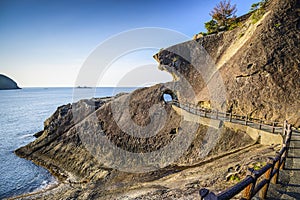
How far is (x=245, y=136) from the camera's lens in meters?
Answer: 14.2

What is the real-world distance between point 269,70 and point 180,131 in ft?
37.1

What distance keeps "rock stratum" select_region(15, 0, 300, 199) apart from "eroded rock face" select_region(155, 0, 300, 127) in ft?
0.25

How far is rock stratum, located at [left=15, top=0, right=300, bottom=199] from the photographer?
→ 12273 mm

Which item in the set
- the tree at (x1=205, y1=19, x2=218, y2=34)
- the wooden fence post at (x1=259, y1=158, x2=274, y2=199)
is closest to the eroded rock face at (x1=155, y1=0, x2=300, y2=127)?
the tree at (x1=205, y1=19, x2=218, y2=34)

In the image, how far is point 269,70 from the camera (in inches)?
720

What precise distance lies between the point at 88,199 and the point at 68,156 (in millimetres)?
11749

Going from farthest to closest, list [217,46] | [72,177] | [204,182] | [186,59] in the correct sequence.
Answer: [186,59], [217,46], [72,177], [204,182]

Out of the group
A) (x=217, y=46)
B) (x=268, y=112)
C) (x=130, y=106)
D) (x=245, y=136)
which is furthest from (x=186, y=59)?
(x=245, y=136)

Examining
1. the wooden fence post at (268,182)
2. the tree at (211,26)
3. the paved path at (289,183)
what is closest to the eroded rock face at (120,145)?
the paved path at (289,183)

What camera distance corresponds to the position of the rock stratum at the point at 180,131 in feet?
40.3

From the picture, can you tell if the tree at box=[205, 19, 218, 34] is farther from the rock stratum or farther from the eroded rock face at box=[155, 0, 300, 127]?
the eroded rock face at box=[155, 0, 300, 127]

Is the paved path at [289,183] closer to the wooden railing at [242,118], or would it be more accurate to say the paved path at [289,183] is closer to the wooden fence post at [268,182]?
the wooden fence post at [268,182]

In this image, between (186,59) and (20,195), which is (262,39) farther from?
(20,195)

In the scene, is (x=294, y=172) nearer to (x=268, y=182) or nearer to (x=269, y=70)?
(x=268, y=182)
